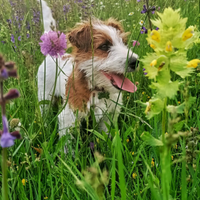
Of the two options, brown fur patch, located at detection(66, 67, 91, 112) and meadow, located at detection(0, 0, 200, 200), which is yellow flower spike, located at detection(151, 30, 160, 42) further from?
brown fur patch, located at detection(66, 67, 91, 112)

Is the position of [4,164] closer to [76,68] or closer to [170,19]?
[170,19]

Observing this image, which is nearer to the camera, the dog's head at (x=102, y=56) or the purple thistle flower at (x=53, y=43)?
the purple thistle flower at (x=53, y=43)

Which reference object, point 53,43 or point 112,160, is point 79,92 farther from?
point 112,160

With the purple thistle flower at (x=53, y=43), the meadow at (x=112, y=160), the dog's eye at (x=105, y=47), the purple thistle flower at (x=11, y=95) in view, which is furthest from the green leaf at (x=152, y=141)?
the dog's eye at (x=105, y=47)

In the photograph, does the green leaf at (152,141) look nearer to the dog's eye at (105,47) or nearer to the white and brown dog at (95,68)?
the white and brown dog at (95,68)

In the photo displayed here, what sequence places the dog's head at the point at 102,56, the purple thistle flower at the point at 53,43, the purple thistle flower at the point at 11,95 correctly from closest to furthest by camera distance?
1. the purple thistle flower at the point at 11,95
2. the purple thistle flower at the point at 53,43
3. the dog's head at the point at 102,56

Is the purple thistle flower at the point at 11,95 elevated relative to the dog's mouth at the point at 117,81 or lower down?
elevated

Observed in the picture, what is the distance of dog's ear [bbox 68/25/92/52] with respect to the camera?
1.95 m

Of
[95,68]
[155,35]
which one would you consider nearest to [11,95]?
[155,35]

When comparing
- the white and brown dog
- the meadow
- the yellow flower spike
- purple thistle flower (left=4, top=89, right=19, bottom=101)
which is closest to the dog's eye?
the white and brown dog

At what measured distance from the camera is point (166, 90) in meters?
0.65

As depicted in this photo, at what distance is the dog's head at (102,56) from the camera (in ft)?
6.15

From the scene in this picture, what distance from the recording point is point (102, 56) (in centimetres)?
191

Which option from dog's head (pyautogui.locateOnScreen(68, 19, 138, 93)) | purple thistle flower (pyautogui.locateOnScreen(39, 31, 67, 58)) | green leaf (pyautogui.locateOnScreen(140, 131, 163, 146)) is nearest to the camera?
green leaf (pyautogui.locateOnScreen(140, 131, 163, 146))
